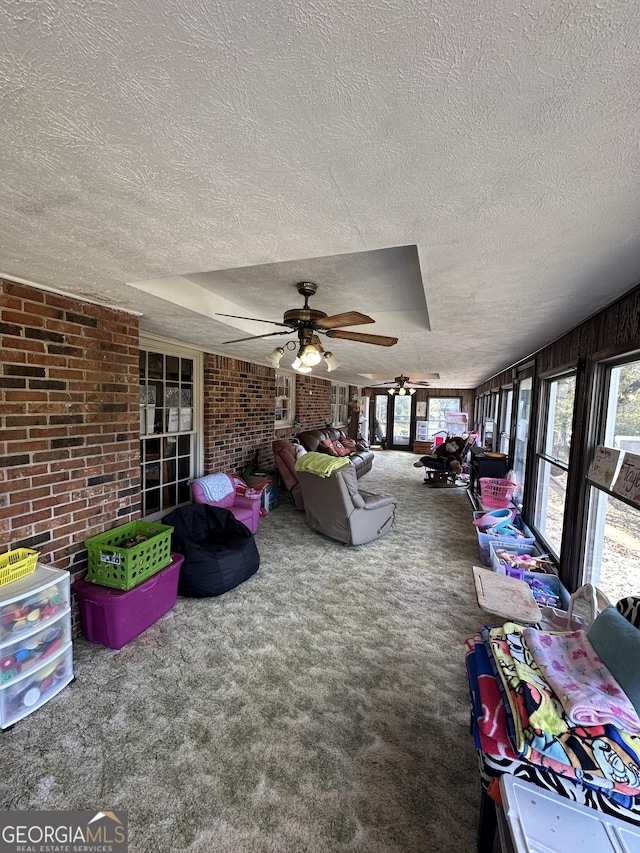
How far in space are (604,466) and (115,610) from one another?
3037 millimetres

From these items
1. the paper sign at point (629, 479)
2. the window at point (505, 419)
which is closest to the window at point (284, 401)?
the window at point (505, 419)

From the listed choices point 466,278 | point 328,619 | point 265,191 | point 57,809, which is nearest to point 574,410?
point 466,278

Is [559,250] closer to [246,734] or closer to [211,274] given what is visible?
[211,274]

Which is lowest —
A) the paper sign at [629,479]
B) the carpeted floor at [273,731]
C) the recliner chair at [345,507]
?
the carpeted floor at [273,731]

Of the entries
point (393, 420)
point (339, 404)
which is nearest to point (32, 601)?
point (339, 404)

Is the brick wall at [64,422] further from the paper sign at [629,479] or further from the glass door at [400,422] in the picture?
the glass door at [400,422]

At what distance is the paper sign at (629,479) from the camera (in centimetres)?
173

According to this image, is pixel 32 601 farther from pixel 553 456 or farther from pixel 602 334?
pixel 553 456

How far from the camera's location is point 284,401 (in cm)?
650

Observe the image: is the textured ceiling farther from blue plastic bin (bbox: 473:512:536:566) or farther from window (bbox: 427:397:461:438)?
window (bbox: 427:397:461:438)

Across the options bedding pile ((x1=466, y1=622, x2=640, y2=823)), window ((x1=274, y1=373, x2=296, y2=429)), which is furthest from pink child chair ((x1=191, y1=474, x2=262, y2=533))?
A: bedding pile ((x1=466, y1=622, x2=640, y2=823))

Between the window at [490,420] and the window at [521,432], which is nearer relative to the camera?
the window at [521,432]

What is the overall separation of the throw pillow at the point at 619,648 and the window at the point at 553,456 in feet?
5.49

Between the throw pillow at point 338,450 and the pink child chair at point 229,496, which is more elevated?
the throw pillow at point 338,450
